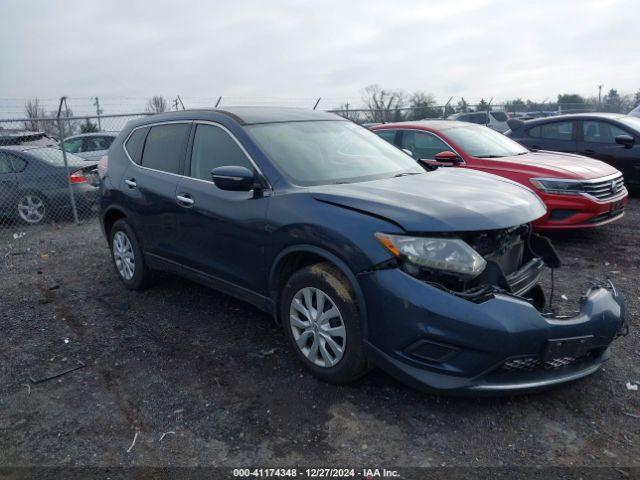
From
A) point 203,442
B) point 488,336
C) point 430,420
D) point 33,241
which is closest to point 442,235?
point 488,336

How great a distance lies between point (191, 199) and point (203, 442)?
6.59 ft

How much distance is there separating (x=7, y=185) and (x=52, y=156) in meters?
0.88

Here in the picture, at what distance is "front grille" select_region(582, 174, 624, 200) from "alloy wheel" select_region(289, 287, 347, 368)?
4448mm

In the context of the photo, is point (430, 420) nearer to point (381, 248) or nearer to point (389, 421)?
point (389, 421)

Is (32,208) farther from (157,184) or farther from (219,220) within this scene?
(219,220)

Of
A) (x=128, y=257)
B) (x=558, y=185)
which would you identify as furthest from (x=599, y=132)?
(x=128, y=257)

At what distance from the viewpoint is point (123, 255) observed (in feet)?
17.8

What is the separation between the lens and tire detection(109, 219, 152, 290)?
5180mm

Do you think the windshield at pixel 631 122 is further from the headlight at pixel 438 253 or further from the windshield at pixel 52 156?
the windshield at pixel 52 156

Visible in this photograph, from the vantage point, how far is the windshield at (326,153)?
382 cm

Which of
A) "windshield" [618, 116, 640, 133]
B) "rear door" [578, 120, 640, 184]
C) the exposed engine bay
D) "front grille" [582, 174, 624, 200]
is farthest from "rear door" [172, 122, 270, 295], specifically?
"windshield" [618, 116, 640, 133]

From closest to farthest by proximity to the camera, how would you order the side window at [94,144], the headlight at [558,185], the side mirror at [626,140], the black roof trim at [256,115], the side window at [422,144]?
1. the black roof trim at [256,115]
2. the headlight at [558,185]
3. the side window at [422,144]
4. the side mirror at [626,140]
5. the side window at [94,144]

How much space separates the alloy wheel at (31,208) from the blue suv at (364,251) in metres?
5.49

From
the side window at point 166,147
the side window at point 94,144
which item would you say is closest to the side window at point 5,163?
the side window at point 94,144
